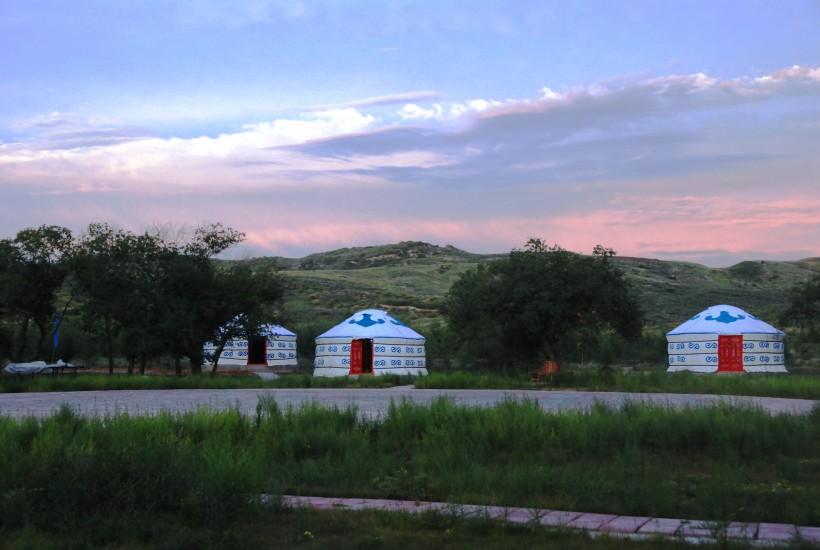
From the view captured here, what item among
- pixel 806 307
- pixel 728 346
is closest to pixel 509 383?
pixel 728 346

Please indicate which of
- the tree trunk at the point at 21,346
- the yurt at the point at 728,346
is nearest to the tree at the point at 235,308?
the tree trunk at the point at 21,346

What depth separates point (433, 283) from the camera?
89812mm

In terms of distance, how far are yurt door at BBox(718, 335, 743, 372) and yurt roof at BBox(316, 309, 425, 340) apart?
11.8m

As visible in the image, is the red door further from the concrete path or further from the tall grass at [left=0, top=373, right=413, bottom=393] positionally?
the concrete path

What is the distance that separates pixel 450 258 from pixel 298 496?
4172 inches

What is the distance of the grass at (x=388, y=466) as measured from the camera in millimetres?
6473

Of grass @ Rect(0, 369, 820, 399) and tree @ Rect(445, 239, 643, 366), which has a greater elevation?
tree @ Rect(445, 239, 643, 366)

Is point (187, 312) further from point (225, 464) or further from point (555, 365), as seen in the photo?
point (225, 464)

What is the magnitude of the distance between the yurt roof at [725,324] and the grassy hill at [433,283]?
56.9 ft

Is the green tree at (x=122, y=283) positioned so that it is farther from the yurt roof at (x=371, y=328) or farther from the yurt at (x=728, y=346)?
the yurt at (x=728, y=346)

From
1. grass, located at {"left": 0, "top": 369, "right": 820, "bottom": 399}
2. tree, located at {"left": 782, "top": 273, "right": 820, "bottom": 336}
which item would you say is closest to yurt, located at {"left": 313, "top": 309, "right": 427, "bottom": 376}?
grass, located at {"left": 0, "top": 369, "right": 820, "bottom": 399}

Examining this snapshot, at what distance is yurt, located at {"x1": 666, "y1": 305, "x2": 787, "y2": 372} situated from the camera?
34875 millimetres

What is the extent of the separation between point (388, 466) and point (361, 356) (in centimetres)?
2545

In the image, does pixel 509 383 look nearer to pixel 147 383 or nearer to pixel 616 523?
pixel 147 383
